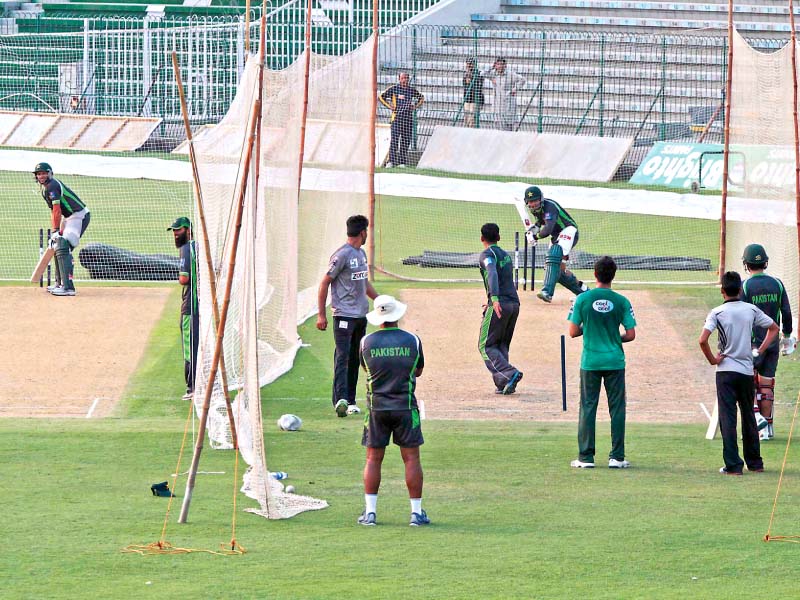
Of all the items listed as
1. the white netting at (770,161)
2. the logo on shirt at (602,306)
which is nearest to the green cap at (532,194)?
the white netting at (770,161)

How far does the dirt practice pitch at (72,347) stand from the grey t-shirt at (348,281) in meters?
2.64

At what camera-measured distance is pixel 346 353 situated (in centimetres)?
1341

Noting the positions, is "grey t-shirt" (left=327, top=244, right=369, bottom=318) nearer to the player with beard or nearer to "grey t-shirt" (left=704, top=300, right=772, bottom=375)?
the player with beard

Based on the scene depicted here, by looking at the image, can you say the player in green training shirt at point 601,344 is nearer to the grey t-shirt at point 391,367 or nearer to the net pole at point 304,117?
the grey t-shirt at point 391,367

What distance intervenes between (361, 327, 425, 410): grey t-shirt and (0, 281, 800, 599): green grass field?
856 mm

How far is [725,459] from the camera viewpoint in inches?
443

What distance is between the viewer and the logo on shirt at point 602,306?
1112cm

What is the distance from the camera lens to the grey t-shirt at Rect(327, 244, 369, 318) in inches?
521

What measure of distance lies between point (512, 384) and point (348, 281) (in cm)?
237

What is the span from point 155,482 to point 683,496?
3.97 metres

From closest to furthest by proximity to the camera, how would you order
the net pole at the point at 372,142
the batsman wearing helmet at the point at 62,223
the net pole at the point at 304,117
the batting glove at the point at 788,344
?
the batting glove at the point at 788,344, the net pole at the point at 304,117, the batsman wearing helmet at the point at 62,223, the net pole at the point at 372,142

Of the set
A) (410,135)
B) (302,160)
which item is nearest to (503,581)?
(302,160)

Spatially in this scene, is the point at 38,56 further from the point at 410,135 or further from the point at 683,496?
the point at 683,496

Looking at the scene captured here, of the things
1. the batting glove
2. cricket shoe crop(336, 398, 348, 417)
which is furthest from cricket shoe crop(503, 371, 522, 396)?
the batting glove
